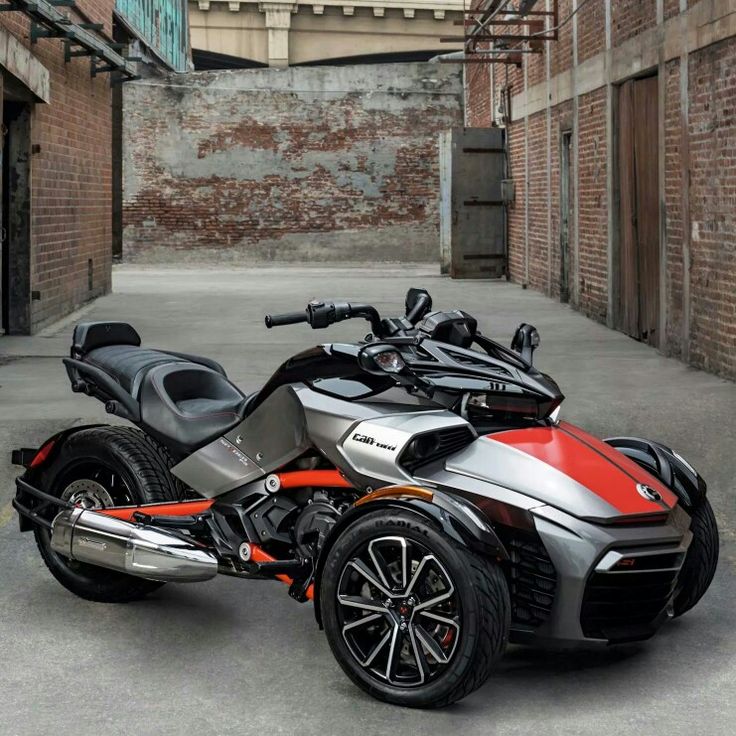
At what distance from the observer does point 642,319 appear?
1450 cm

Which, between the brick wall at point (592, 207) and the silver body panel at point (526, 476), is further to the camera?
the brick wall at point (592, 207)

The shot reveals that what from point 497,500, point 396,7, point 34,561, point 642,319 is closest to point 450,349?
point 497,500

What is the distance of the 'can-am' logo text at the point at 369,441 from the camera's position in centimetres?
430

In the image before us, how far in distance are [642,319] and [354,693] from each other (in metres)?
10.7

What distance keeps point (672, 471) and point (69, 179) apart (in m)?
13.9

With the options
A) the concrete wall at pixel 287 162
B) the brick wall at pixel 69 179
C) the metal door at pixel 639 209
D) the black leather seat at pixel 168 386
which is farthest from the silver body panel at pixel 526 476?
the concrete wall at pixel 287 162

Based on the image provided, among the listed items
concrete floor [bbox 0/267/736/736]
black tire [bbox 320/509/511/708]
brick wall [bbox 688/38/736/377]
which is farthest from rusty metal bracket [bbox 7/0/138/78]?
black tire [bbox 320/509/511/708]

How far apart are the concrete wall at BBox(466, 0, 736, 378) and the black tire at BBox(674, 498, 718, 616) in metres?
6.62

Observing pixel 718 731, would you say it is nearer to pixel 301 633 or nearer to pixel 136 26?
pixel 301 633

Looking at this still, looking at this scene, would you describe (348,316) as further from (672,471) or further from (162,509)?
(672,471)

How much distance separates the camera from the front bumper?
4082 millimetres

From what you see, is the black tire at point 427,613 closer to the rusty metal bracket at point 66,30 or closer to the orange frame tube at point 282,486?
the orange frame tube at point 282,486

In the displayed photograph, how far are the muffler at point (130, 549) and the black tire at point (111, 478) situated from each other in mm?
237

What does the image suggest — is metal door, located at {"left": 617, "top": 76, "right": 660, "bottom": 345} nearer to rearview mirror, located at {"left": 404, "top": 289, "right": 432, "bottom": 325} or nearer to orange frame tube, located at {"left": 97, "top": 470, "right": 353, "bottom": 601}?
rearview mirror, located at {"left": 404, "top": 289, "right": 432, "bottom": 325}
